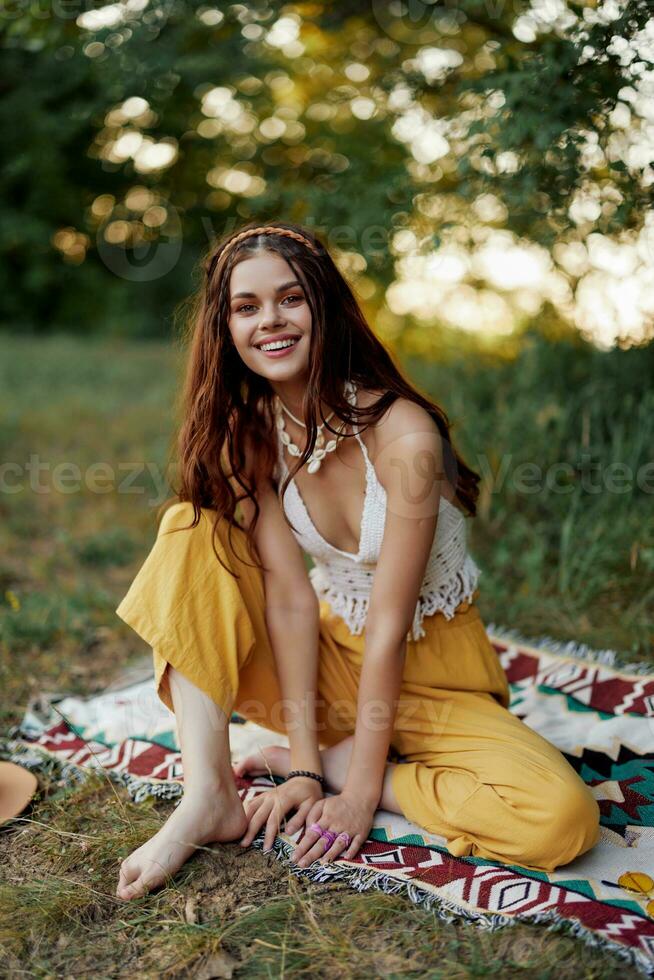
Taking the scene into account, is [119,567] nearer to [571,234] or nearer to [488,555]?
[488,555]

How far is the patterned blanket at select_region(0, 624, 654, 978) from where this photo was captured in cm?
143

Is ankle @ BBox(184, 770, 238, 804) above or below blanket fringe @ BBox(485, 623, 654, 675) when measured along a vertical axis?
below

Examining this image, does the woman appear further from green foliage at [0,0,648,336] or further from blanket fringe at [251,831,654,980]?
green foliage at [0,0,648,336]

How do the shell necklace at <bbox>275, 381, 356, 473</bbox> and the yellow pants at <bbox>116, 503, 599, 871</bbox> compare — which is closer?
the yellow pants at <bbox>116, 503, 599, 871</bbox>

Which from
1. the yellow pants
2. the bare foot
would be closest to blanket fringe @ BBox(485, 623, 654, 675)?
the yellow pants

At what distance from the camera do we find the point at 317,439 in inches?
72.4

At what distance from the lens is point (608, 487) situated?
2.90 meters

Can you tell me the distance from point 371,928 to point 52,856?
67 cm

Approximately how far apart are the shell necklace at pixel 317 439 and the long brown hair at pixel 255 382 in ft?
0.06

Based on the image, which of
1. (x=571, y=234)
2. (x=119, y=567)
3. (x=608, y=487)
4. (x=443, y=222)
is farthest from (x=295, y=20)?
(x=119, y=567)

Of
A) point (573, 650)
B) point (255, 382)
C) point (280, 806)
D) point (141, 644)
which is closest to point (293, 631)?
point (280, 806)

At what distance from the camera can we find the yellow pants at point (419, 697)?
155cm

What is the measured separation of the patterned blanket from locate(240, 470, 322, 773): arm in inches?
6.5

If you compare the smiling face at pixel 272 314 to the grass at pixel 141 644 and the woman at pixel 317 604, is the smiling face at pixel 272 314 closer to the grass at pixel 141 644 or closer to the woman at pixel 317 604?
the woman at pixel 317 604
